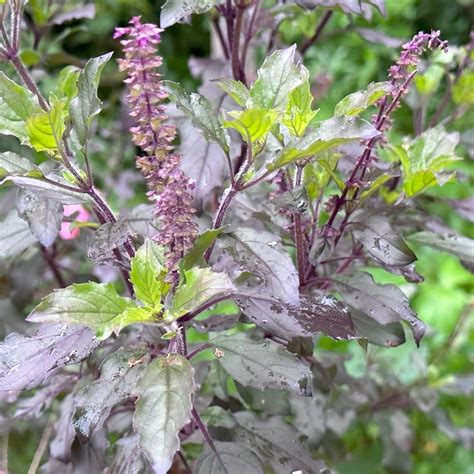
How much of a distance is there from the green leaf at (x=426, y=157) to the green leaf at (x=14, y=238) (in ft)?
1.43

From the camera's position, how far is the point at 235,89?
64cm

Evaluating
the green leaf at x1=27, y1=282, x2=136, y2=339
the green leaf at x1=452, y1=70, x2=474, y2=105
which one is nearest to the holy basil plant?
the green leaf at x1=27, y1=282, x2=136, y2=339

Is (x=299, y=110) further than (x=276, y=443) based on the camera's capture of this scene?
No

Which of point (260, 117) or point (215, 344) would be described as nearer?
point (260, 117)

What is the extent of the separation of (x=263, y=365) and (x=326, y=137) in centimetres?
23

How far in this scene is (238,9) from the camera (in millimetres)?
847

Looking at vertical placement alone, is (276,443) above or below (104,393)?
below

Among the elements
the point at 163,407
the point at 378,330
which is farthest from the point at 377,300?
the point at 163,407

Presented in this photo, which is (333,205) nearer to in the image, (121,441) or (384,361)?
(121,441)

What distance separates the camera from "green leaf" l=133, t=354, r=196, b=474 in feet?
1.73

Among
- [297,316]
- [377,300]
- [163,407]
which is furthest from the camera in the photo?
[377,300]

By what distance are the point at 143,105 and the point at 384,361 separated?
102cm

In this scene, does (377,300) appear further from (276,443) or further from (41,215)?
(41,215)

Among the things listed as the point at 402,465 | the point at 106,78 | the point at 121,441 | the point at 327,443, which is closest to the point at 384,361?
the point at 402,465
